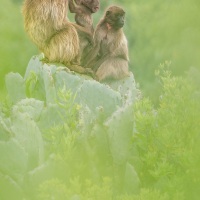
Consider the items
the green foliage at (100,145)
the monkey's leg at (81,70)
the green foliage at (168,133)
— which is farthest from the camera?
the monkey's leg at (81,70)

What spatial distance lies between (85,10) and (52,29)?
14 cm

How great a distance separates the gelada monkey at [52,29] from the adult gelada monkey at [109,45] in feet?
0.23

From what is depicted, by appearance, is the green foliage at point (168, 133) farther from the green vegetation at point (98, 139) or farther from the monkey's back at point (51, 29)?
the monkey's back at point (51, 29)

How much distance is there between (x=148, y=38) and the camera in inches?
88.9

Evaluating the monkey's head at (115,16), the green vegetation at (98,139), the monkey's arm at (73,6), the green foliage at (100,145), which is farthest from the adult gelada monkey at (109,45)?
the green foliage at (100,145)

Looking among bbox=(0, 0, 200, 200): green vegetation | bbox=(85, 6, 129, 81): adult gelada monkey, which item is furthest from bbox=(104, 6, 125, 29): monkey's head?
bbox=(0, 0, 200, 200): green vegetation

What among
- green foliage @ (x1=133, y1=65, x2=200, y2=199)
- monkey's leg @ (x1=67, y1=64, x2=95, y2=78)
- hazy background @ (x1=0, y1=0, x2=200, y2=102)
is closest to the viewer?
green foliage @ (x1=133, y1=65, x2=200, y2=199)

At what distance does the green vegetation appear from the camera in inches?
58.7

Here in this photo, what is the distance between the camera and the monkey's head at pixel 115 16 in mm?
2254

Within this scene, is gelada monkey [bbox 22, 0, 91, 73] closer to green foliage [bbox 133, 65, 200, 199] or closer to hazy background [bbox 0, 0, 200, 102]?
hazy background [bbox 0, 0, 200, 102]

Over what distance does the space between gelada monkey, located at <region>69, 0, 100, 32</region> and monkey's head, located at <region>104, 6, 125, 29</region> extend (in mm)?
103

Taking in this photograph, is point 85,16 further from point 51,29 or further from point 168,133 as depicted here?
point 168,133

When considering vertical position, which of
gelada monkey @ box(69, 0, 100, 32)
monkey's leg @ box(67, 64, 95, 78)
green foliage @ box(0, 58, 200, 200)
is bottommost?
green foliage @ box(0, 58, 200, 200)

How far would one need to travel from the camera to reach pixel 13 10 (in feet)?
7.96
